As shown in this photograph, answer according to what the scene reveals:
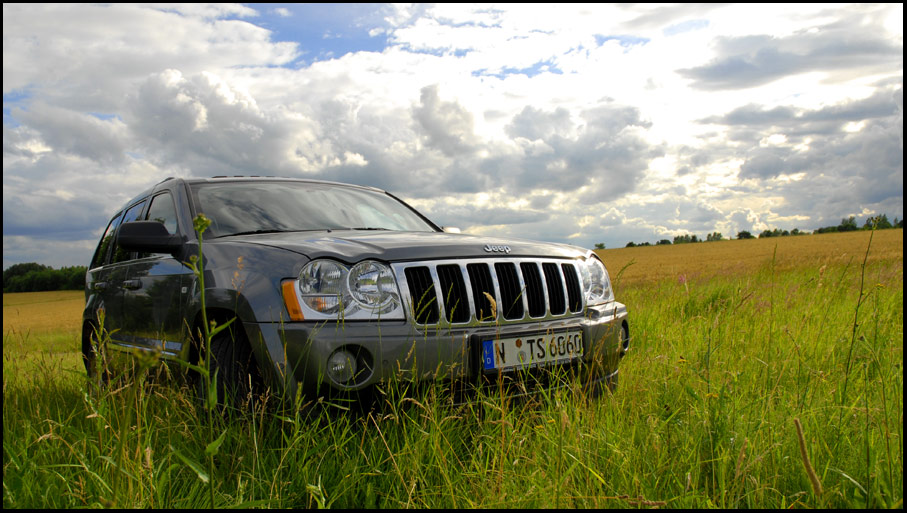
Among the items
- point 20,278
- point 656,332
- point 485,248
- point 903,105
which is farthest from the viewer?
point 20,278

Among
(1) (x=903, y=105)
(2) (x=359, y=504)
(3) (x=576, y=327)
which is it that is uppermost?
(1) (x=903, y=105)

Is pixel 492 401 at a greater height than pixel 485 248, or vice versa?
pixel 485 248

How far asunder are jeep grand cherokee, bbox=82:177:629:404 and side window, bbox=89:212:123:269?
4.71 ft

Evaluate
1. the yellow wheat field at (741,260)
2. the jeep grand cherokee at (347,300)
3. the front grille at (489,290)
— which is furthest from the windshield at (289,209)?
the yellow wheat field at (741,260)

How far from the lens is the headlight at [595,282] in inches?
143

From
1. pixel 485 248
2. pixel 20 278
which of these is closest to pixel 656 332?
pixel 485 248

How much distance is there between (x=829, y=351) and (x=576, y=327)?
250 centimetres

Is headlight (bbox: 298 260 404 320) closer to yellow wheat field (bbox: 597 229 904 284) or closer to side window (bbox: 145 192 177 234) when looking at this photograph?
side window (bbox: 145 192 177 234)

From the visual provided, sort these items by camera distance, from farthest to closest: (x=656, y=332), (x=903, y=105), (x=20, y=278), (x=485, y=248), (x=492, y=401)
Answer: (x=20, y=278) → (x=656, y=332) → (x=485, y=248) → (x=492, y=401) → (x=903, y=105)

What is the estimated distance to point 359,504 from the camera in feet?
7.73

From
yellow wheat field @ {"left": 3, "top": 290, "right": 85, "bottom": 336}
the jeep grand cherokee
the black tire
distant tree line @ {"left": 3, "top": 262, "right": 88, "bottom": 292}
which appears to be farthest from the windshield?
distant tree line @ {"left": 3, "top": 262, "right": 88, "bottom": 292}

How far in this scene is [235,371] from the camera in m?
2.86

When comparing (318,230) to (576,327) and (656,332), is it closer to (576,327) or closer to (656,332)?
(576,327)

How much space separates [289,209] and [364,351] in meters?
1.70
